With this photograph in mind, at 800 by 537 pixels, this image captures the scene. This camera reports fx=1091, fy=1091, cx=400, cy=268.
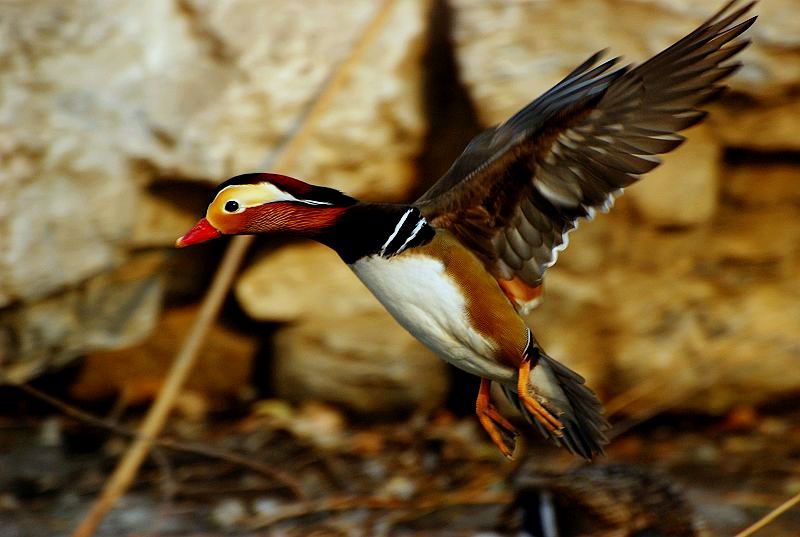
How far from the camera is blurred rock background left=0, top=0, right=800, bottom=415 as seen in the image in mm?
3168

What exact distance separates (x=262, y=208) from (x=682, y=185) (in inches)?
90.1

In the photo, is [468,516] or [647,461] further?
[647,461]

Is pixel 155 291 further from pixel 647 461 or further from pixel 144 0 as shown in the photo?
pixel 647 461

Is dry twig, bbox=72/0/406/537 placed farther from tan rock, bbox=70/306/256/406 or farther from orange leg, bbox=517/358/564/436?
orange leg, bbox=517/358/564/436

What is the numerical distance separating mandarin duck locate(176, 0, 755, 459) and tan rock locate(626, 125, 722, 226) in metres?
1.84

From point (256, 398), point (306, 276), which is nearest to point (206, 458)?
point (256, 398)

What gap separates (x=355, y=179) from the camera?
3467 mm

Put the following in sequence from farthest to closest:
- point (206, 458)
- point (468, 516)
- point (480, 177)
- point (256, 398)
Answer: point (256, 398) → point (206, 458) → point (468, 516) → point (480, 177)

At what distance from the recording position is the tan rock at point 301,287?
12.1ft

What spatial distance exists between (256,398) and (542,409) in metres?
2.58

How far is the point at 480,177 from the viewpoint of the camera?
1.40 metres

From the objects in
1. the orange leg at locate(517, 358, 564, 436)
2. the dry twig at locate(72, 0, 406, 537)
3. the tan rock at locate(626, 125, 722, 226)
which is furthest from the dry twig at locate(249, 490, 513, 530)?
the orange leg at locate(517, 358, 564, 436)

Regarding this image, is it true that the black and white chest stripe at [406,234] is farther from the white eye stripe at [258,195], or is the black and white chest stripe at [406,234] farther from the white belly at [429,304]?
the white eye stripe at [258,195]

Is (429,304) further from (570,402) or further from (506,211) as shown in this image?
(570,402)
